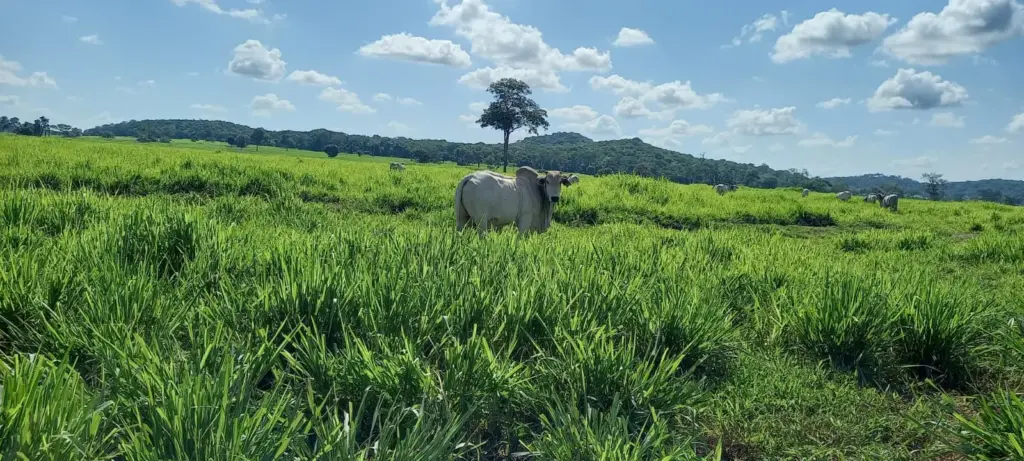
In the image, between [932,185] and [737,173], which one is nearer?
[932,185]

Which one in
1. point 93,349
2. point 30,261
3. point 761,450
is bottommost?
point 761,450

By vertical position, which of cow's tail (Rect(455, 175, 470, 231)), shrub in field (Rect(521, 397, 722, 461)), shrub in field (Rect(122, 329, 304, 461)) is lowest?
shrub in field (Rect(521, 397, 722, 461))

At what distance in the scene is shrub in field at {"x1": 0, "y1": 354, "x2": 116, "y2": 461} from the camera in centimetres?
157

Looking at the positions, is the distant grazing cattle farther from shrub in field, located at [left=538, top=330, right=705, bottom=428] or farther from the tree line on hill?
the tree line on hill

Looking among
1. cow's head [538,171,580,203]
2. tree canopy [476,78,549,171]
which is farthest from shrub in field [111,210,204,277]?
tree canopy [476,78,549,171]

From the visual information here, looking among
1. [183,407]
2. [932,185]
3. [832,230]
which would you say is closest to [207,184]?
[183,407]

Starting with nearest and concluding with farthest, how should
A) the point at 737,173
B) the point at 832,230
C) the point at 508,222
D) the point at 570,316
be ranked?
the point at 570,316, the point at 508,222, the point at 832,230, the point at 737,173

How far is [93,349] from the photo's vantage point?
7.75 ft

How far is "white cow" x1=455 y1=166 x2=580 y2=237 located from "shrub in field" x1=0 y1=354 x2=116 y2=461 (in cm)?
621

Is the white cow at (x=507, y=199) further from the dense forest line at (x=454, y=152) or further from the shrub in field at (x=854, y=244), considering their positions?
the dense forest line at (x=454, y=152)

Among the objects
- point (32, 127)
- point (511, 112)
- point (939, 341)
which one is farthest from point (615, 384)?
point (32, 127)

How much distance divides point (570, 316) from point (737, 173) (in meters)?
123

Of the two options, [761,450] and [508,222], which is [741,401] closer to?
[761,450]

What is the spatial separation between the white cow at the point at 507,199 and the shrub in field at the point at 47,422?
20.4 feet
